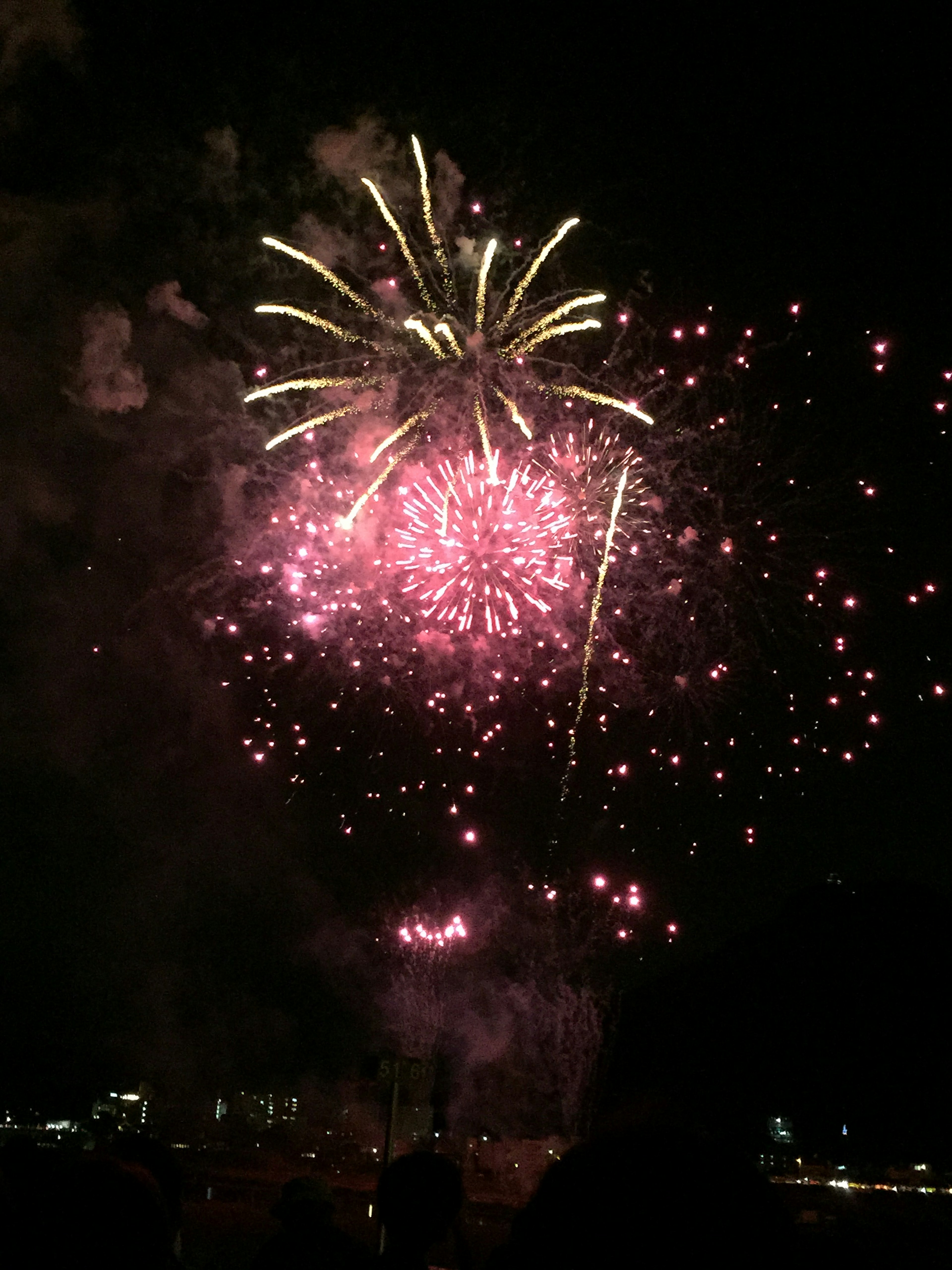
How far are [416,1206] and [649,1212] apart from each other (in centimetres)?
195

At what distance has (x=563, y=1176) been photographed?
164 centimetres

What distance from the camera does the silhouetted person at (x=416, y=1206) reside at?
10.3 feet

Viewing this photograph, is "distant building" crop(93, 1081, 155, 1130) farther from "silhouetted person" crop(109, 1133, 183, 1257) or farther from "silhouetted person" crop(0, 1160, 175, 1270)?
"silhouetted person" crop(0, 1160, 175, 1270)

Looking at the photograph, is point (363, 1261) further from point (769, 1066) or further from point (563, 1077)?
point (769, 1066)

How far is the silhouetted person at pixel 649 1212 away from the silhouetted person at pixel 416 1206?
1.74m

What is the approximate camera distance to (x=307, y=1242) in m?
3.78

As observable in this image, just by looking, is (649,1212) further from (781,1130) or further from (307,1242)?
(781,1130)

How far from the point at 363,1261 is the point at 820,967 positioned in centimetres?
11778

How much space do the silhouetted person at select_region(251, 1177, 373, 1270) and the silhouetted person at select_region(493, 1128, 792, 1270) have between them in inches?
82.0

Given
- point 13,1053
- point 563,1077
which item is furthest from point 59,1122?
point 563,1077

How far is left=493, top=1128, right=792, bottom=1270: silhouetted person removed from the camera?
1.57 m

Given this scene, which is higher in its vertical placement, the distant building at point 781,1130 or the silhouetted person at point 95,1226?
the silhouetted person at point 95,1226

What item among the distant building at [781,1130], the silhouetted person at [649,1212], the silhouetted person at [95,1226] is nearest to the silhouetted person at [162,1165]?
the silhouetted person at [95,1226]

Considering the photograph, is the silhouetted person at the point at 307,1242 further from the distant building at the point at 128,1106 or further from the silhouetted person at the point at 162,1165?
the distant building at the point at 128,1106
